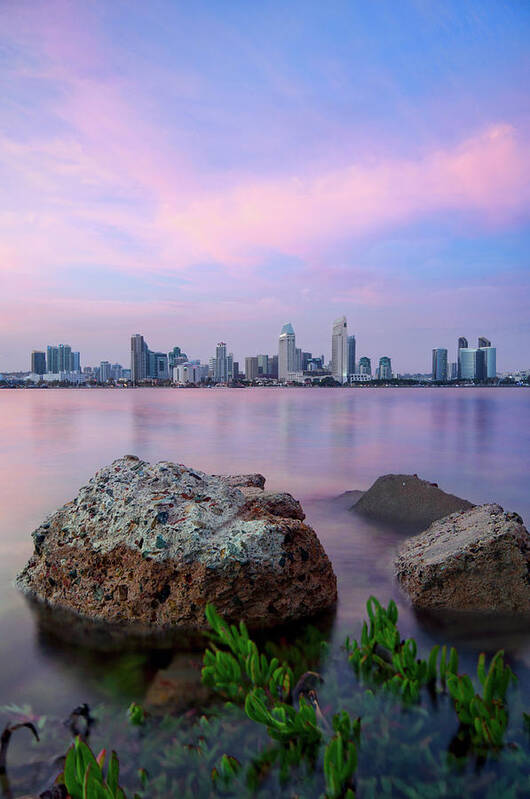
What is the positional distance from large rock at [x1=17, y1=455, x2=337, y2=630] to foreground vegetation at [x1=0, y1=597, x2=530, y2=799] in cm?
73

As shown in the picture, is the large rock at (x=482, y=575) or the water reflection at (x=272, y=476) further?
the large rock at (x=482, y=575)

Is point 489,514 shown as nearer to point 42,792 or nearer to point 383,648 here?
point 383,648

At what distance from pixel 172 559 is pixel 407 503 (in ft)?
16.7

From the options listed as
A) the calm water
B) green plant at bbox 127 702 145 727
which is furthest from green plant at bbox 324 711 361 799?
the calm water

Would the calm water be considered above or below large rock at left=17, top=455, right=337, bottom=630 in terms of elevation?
below

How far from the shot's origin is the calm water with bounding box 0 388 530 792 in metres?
3.73

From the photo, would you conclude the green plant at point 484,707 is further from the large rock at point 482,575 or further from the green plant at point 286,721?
the large rock at point 482,575

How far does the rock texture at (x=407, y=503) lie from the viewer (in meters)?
7.94

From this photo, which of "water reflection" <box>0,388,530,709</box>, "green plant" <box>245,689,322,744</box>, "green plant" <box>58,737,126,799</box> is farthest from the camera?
"water reflection" <box>0,388,530,709</box>

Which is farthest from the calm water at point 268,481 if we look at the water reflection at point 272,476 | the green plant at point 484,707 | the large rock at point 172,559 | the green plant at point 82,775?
the green plant at point 82,775

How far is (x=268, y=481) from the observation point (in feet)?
40.8

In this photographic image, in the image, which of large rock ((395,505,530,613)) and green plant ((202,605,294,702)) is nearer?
green plant ((202,605,294,702))

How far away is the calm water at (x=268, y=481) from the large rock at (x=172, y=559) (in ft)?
1.09

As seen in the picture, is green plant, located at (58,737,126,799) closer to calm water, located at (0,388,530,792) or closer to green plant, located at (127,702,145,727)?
green plant, located at (127,702,145,727)
